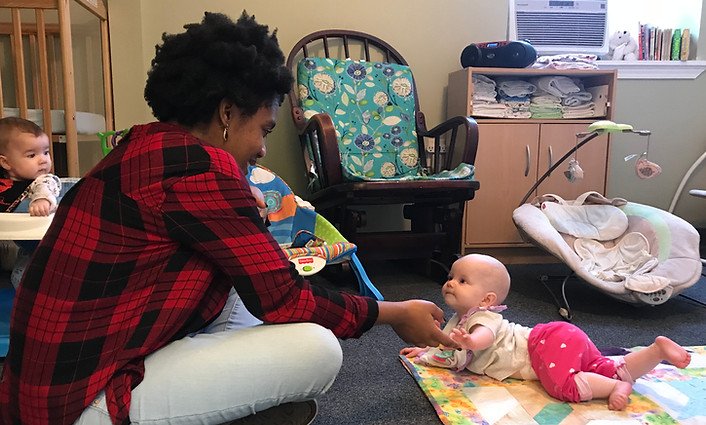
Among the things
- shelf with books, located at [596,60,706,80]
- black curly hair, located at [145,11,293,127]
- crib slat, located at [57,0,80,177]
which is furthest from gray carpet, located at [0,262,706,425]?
shelf with books, located at [596,60,706,80]

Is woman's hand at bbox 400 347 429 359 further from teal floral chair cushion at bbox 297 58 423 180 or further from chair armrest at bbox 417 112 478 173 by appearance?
teal floral chair cushion at bbox 297 58 423 180

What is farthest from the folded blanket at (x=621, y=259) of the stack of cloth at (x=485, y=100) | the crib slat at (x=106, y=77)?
the crib slat at (x=106, y=77)

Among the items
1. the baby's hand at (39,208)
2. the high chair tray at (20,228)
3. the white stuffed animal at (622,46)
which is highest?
the white stuffed animal at (622,46)

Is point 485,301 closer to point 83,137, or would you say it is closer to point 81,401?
point 81,401

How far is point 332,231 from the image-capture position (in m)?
2.00

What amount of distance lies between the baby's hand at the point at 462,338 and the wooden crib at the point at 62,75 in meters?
1.61

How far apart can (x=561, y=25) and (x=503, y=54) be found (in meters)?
0.62

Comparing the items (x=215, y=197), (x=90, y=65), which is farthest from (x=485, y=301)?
(x=90, y=65)

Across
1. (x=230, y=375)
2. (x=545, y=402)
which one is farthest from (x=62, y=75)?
(x=545, y=402)

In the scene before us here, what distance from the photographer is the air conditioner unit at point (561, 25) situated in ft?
9.77

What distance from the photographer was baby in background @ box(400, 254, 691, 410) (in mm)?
1296

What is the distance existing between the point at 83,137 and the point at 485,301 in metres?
1.99

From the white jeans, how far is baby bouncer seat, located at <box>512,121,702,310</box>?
1.29m

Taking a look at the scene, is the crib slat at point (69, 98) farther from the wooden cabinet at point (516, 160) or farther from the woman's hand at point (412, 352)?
the wooden cabinet at point (516, 160)
